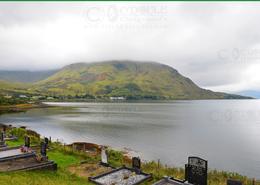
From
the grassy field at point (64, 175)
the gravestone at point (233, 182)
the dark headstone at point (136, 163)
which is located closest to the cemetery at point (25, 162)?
the grassy field at point (64, 175)

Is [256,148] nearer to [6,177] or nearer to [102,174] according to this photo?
[102,174]

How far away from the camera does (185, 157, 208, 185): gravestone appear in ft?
49.9

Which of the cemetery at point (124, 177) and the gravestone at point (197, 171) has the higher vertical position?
the gravestone at point (197, 171)

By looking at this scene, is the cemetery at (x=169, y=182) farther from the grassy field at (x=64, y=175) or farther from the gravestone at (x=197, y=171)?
the grassy field at (x=64, y=175)

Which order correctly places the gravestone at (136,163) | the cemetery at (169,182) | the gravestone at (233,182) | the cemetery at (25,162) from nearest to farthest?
the gravestone at (233,182), the cemetery at (169,182), the cemetery at (25,162), the gravestone at (136,163)

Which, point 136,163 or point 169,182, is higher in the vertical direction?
point 136,163

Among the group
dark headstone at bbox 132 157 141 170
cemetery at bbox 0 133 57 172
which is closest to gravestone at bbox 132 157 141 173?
dark headstone at bbox 132 157 141 170

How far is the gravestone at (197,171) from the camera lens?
1521 centimetres

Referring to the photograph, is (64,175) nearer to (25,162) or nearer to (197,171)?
(25,162)

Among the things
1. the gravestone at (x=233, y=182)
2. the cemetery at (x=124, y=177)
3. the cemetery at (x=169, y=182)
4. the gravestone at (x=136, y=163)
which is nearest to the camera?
the gravestone at (x=233, y=182)

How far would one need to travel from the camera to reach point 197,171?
51.0ft

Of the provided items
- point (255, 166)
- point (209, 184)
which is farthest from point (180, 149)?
point (209, 184)

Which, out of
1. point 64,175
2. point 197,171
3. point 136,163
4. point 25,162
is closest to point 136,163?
point 136,163

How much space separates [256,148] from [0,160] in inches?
1500
